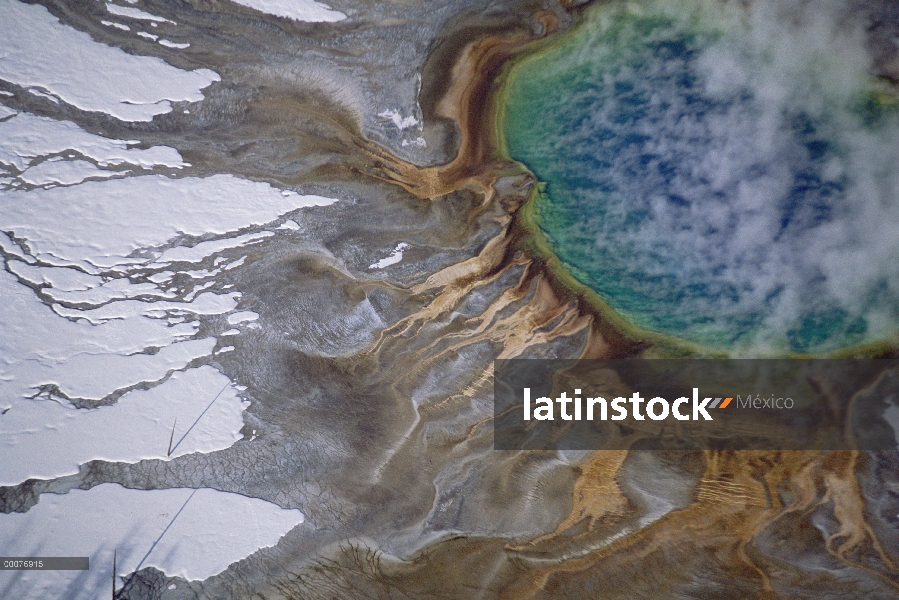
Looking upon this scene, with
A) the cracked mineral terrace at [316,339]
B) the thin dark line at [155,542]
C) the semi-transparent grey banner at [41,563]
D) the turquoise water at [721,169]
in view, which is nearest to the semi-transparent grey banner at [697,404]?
the cracked mineral terrace at [316,339]

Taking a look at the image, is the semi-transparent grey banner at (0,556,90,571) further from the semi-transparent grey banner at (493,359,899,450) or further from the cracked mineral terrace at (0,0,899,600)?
the semi-transparent grey banner at (493,359,899,450)

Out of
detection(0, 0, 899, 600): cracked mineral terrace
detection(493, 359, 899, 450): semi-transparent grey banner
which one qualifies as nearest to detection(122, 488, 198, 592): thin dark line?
detection(0, 0, 899, 600): cracked mineral terrace

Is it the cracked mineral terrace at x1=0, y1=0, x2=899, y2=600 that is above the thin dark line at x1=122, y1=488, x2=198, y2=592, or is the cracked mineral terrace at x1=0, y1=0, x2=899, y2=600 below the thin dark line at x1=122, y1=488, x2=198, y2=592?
above

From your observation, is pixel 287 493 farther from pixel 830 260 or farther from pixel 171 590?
pixel 830 260

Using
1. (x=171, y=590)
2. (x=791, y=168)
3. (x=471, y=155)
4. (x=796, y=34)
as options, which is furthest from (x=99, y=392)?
(x=796, y=34)

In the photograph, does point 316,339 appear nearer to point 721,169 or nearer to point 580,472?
point 580,472

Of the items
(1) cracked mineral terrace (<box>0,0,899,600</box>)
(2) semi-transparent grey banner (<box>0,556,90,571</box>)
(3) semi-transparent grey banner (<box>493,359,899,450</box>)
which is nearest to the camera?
(2) semi-transparent grey banner (<box>0,556,90,571</box>)

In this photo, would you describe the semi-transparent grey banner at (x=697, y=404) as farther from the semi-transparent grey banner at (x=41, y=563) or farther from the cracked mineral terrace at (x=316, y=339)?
the semi-transparent grey banner at (x=41, y=563)
